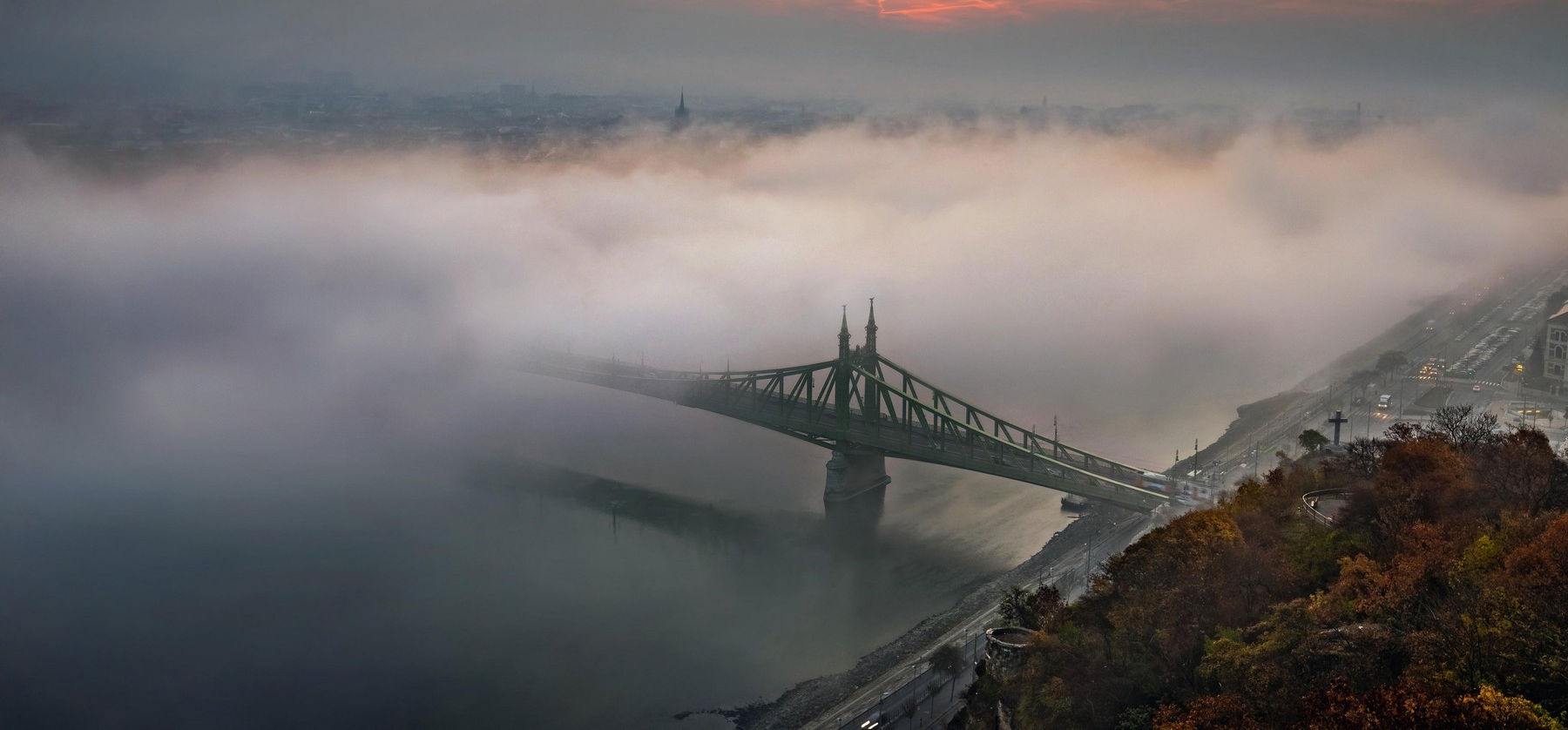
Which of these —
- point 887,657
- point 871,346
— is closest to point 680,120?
point 871,346

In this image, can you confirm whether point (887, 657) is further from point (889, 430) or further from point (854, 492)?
point (889, 430)

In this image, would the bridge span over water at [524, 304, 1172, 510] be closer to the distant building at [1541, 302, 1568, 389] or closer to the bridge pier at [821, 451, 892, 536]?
the bridge pier at [821, 451, 892, 536]

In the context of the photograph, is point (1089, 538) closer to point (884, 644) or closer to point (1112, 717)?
point (884, 644)

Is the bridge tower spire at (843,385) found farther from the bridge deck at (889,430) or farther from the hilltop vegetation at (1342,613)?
the hilltop vegetation at (1342,613)

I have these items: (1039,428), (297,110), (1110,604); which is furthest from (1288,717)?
(297,110)

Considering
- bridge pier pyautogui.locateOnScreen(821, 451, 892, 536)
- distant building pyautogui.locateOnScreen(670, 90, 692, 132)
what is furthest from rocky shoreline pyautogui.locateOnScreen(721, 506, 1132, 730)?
distant building pyautogui.locateOnScreen(670, 90, 692, 132)
